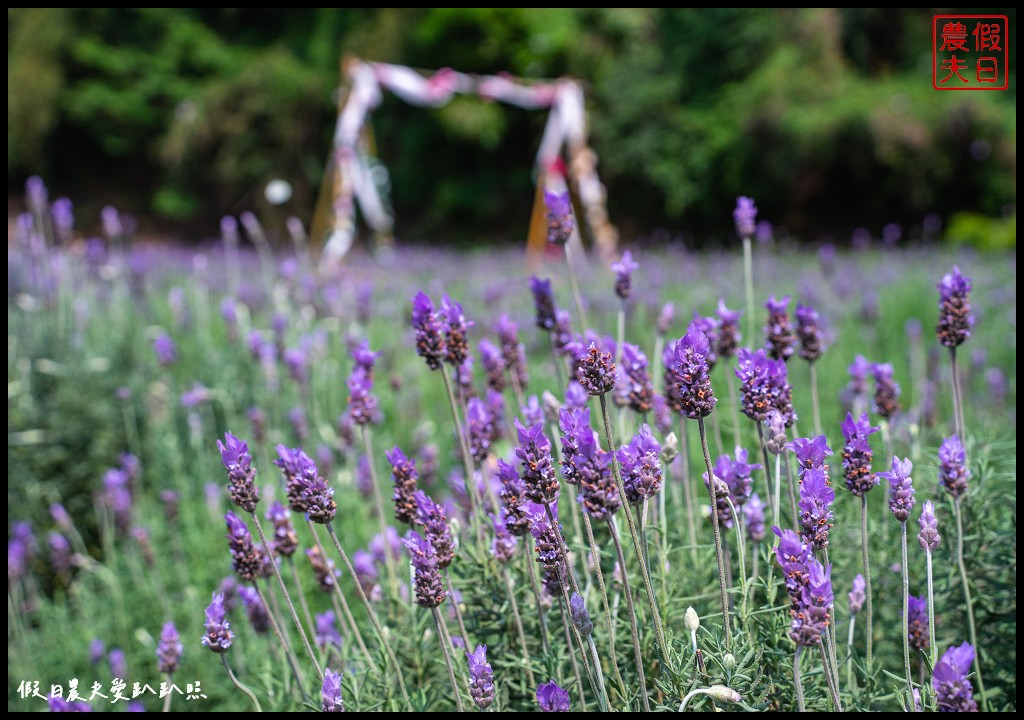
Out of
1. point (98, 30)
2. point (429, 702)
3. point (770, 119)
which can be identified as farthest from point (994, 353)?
point (98, 30)

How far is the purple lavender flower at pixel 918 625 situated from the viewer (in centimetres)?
138

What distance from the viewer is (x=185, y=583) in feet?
8.80

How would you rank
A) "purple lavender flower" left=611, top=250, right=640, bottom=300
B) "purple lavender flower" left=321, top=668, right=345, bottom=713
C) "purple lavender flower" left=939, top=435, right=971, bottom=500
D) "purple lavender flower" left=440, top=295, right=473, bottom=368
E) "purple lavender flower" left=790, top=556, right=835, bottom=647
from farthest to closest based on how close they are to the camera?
1. "purple lavender flower" left=611, top=250, right=640, bottom=300
2. "purple lavender flower" left=440, top=295, right=473, bottom=368
3. "purple lavender flower" left=939, top=435, right=971, bottom=500
4. "purple lavender flower" left=321, top=668, right=345, bottom=713
5. "purple lavender flower" left=790, top=556, right=835, bottom=647

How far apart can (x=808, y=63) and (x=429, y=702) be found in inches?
472

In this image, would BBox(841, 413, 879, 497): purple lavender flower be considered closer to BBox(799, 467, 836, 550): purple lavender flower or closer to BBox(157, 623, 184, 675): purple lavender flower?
BBox(799, 467, 836, 550): purple lavender flower

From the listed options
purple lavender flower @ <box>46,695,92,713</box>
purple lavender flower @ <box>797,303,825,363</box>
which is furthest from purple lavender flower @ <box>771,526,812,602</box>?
purple lavender flower @ <box>46,695,92,713</box>

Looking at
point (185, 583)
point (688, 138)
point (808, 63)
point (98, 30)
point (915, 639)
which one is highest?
point (98, 30)

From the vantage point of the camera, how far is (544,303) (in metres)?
1.68

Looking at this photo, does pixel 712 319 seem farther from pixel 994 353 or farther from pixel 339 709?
pixel 994 353

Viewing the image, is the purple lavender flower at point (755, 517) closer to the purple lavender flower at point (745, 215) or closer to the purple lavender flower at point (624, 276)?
the purple lavender flower at point (624, 276)

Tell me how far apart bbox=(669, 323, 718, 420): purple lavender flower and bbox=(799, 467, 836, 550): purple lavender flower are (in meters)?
0.16

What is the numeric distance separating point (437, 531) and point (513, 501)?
0.49 ft

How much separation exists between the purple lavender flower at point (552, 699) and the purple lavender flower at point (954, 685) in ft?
1.52

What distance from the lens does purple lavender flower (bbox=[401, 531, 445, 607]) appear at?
1.16 meters
